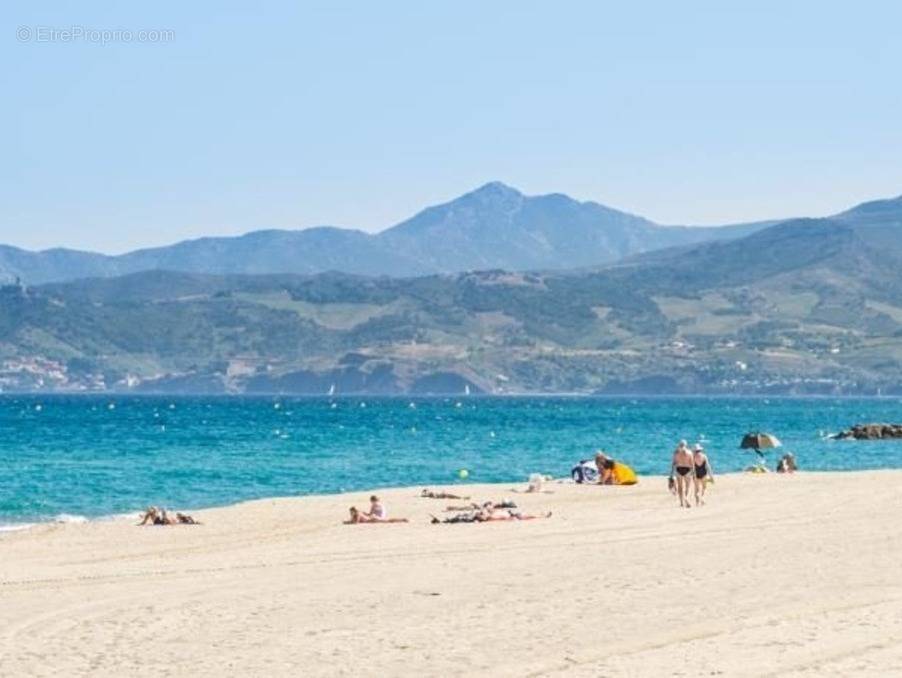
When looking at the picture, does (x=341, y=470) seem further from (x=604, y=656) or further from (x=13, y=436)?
(x=604, y=656)

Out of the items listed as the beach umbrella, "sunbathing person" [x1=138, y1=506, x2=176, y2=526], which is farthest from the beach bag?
the beach umbrella

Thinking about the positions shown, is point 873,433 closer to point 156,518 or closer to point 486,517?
point 486,517

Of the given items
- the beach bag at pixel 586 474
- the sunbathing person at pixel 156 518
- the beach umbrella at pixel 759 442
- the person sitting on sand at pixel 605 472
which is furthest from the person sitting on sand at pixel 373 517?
the beach umbrella at pixel 759 442

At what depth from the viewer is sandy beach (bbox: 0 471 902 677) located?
18422mm

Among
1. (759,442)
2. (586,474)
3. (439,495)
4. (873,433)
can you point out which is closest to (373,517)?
(439,495)

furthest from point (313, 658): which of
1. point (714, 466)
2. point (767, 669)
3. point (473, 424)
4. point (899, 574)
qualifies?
point (473, 424)

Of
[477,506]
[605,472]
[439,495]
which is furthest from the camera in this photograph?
[605,472]

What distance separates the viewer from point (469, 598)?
23250mm

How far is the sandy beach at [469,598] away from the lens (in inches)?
725

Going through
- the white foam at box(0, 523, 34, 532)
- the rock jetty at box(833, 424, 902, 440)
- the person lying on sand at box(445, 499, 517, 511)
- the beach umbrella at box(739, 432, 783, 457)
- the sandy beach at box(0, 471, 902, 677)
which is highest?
the sandy beach at box(0, 471, 902, 677)

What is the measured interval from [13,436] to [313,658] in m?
92.3

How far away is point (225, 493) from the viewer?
5612 cm

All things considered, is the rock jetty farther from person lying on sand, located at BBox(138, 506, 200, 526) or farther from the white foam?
person lying on sand, located at BBox(138, 506, 200, 526)

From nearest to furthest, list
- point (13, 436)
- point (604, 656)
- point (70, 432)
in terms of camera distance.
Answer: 1. point (604, 656)
2. point (13, 436)
3. point (70, 432)
